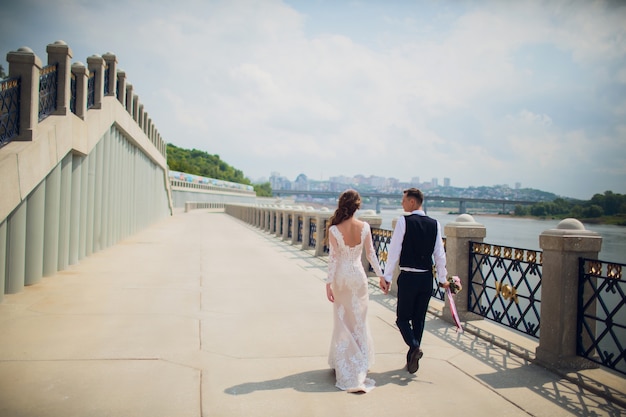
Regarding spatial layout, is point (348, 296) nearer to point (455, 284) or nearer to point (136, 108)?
point (455, 284)

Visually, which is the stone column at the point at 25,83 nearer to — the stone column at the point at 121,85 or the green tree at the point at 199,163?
the stone column at the point at 121,85

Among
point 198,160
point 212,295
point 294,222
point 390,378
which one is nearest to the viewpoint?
point 390,378

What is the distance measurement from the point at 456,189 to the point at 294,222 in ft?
33.7

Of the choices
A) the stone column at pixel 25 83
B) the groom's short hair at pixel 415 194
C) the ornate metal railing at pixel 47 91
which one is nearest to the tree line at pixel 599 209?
the groom's short hair at pixel 415 194

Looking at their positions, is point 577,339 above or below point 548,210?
below

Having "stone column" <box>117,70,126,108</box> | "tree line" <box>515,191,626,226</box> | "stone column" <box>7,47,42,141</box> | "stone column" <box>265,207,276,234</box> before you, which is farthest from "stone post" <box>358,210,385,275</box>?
"stone column" <box>265,207,276,234</box>

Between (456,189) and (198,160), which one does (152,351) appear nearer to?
(456,189)

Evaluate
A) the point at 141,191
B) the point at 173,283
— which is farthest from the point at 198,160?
the point at 173,283

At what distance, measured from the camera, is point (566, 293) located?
17.5 ft

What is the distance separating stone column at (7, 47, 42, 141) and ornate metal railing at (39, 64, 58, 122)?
927mm

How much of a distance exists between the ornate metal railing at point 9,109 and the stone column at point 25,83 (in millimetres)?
82

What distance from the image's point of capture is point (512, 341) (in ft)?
20.9

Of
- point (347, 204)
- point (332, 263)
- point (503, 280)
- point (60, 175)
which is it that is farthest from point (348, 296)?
point (60, 175)

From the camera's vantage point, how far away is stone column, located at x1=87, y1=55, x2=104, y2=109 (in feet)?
49.2
